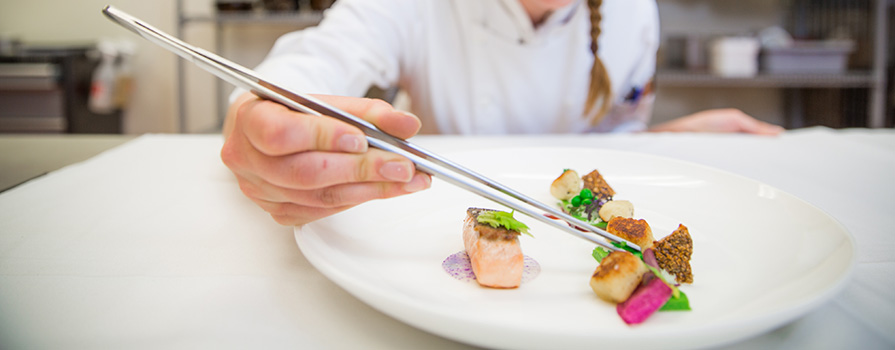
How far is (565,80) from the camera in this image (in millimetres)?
1156

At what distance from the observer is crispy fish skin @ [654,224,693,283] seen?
0.35 metres

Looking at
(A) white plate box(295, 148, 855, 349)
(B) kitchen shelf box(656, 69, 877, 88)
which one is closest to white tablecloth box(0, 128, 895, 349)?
(A) white plate box(295, 148, 855, 349)

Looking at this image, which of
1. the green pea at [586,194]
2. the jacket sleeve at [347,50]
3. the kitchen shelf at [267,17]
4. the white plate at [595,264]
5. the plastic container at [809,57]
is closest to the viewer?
the white plate at [595,264]

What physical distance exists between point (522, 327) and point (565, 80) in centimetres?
98

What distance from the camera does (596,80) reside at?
1130 mm

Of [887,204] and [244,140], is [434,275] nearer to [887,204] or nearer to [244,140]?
[244,140]

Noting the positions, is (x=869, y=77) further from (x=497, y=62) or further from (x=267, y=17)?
(x=267, y=17)

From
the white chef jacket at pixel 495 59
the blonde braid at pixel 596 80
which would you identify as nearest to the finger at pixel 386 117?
the white chef jacket at pixel 495 59

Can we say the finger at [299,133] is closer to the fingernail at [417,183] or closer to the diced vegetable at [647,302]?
the fingernail at [417,183]

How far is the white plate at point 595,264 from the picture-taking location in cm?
25

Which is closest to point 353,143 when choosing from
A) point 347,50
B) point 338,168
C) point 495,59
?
point 338,168

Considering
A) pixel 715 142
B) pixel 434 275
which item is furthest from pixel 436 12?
pixel 434 275

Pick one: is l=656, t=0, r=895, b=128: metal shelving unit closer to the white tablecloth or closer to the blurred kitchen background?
the blurred kitchen background

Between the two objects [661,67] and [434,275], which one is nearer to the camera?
[434,275]
